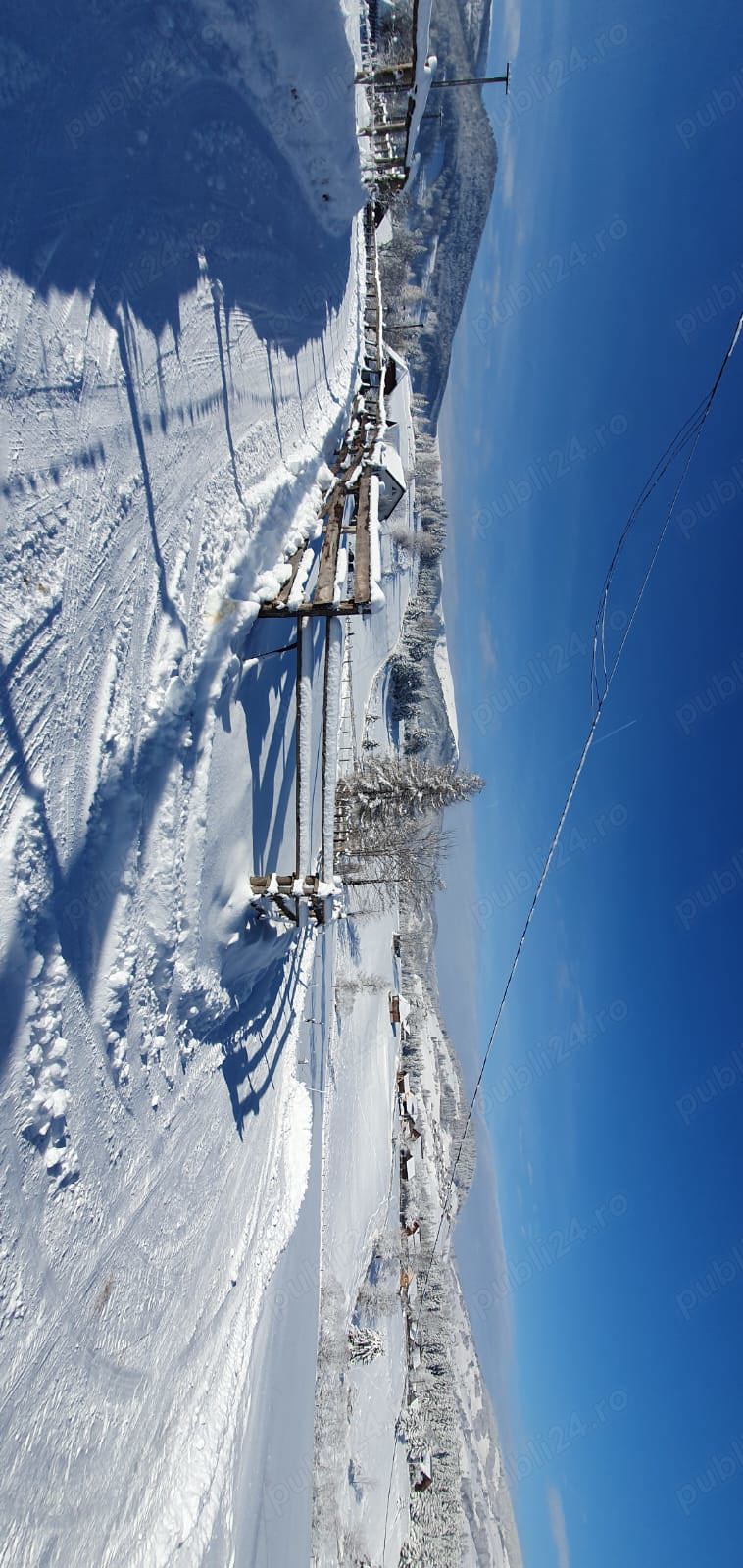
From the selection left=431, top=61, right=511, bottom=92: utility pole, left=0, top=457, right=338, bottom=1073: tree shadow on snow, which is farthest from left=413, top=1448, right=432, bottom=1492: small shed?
left=431, top=61, right=511, bottom=92: utility pole

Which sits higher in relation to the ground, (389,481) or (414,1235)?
(389,481)

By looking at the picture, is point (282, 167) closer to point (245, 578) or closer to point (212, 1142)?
point (245, 578)

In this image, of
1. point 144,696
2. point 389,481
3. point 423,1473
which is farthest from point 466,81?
point 423,1473

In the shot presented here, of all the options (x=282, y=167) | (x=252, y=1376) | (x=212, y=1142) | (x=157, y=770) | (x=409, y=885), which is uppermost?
(x=282, y=167)

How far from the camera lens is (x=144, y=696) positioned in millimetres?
5633

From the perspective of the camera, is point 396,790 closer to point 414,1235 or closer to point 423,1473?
point 414,1235

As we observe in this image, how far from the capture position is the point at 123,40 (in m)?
5.12

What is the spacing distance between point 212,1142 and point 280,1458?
713 centimetres

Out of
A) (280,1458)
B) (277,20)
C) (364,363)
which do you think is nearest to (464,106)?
(364,363)

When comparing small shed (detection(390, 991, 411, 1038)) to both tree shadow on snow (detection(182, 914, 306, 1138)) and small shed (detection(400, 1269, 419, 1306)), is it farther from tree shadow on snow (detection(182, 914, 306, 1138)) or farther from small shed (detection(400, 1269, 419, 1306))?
tree shadow on snow (detection(182, 914, 306, 1138))

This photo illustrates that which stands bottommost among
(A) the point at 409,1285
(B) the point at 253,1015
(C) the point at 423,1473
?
(C) the point at 423,1473

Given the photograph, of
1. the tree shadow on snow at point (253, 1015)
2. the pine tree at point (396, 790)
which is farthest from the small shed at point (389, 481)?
the tree shadow on snow at point (253, 1015)

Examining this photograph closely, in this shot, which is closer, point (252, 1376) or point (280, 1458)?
point (252, 1376)

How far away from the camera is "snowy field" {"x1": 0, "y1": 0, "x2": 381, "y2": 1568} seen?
4.57 meters
